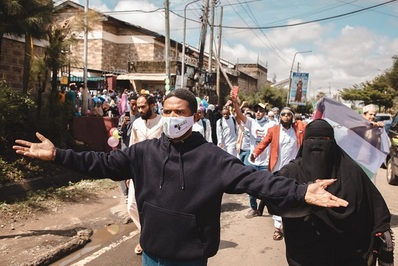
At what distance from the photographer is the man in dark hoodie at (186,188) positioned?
6.68 feet

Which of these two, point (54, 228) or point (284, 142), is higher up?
point (284, 142)

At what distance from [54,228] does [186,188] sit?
385cm

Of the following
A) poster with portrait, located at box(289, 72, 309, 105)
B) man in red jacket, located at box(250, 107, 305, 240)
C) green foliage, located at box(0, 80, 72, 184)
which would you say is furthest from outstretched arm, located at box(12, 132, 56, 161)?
poster with portrait, located at box(289, 72, 309, 105)

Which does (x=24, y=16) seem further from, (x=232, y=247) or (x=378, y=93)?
(x=378, y=93)

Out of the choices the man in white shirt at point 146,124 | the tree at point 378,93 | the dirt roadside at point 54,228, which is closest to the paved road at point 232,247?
the dirt roadside at point 54,228

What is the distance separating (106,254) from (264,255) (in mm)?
1858

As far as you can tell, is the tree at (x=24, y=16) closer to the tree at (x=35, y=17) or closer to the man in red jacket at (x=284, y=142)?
the tree at (x=35, y=17)

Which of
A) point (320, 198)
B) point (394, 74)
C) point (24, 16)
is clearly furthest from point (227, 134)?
point (394, 74)

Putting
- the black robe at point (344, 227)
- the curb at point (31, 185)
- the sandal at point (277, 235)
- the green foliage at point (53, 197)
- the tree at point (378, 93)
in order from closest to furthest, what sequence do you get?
the black robe at point (344, 227) → the sandal at point (277, 235) → the green foliage at point (53, 197) → the curb at point (31, 185) → the tree at point (378, 93)

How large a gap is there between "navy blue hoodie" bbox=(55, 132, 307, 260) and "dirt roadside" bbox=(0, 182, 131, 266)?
2638 mm

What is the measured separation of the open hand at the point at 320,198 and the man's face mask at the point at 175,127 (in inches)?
29.5

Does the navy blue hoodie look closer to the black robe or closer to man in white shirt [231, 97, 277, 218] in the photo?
the black robe

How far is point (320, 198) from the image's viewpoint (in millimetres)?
1928

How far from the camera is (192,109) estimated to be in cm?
228
